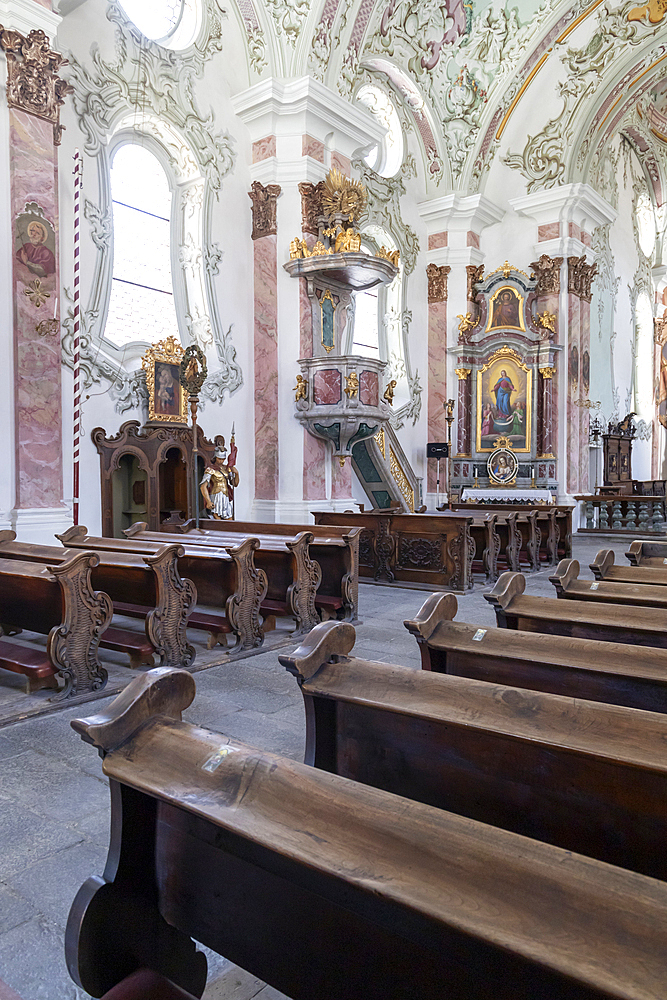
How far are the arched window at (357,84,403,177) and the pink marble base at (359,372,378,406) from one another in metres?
5.97

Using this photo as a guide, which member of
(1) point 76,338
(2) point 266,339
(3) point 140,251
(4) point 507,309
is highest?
(4) point 507,309

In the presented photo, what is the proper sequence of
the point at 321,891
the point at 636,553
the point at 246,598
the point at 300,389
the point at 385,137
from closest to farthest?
the point at 321,891 < the point at 246,598 < the point at 636,553 < the point at 300,389 < the point at 385,137

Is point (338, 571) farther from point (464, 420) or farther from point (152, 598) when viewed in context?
point (464, 420)

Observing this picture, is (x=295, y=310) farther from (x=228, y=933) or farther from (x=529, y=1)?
(x=228, y=933)

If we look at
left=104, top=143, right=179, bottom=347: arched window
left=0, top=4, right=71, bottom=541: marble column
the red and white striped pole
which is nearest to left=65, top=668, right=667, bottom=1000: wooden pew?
the red and white striped pole

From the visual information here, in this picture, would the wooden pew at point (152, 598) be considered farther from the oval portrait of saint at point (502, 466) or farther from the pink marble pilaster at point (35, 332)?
the oval portrait of saint at point (502, 466)

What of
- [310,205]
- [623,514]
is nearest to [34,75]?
[310,205]

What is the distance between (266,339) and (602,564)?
758 cm

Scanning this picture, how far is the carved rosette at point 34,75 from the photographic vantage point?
699 cm

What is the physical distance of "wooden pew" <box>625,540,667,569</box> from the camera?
5.08m

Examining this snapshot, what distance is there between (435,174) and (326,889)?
51.7 feet

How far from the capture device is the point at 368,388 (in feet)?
34.1

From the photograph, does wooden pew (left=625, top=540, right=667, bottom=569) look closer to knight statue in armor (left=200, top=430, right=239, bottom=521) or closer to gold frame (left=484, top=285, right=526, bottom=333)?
knight statue in armor (left=200, top=430, right=239, bottom=521)

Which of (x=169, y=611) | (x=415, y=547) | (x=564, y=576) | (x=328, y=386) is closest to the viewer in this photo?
(x=564, y=576)
